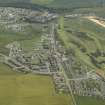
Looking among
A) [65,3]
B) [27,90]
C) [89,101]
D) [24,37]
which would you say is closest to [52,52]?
[24,37]

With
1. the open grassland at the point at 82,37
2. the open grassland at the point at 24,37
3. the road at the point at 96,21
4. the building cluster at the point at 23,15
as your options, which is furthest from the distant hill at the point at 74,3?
the open grassland at the point at 24,37

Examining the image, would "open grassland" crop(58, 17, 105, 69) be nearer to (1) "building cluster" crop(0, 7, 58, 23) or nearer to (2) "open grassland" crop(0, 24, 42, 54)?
(1) "building cluster" crop(0, 7, 58, 23)

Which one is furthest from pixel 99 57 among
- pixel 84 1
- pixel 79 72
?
pixel 84 1

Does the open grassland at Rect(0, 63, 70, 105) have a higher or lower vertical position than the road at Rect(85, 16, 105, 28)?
lower

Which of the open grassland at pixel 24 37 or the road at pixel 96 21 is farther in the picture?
the road at pixel 96 21

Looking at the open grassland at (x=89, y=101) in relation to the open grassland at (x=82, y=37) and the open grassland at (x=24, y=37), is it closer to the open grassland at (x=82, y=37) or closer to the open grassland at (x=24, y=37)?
the open grassland at (x=82, y=37)

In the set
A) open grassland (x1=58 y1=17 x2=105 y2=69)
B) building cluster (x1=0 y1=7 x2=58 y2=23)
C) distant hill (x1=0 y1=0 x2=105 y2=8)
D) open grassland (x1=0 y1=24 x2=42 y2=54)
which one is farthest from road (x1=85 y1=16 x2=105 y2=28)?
open grassland (x1=0 y1=24 x2=42 y2=54)

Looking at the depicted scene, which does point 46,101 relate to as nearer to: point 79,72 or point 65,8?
point 79,72

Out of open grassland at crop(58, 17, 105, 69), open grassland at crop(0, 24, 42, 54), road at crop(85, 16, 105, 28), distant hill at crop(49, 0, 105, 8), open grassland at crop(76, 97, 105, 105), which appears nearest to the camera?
open grassland at crop(76, 97, 105, 105)

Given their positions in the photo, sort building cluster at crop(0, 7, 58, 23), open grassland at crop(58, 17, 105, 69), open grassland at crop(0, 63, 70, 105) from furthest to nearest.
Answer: building cluster at crop(0, 7, 58, 23) < open grassland at crop(58, 17, 105, 69) < open grassland at crop(0, 63, 70, 105)
